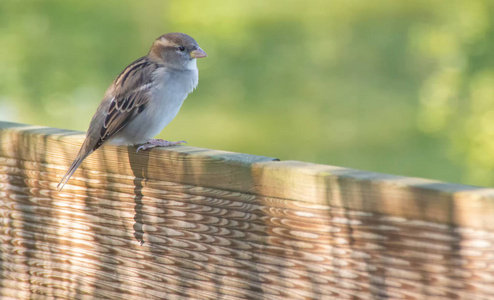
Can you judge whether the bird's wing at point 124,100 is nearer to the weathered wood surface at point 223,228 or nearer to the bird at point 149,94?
the bird at point 149,94

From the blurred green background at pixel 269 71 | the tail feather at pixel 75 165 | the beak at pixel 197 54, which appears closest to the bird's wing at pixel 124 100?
the beak at pixel 197 54

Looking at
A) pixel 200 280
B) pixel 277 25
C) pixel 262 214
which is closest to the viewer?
pixel 262 214

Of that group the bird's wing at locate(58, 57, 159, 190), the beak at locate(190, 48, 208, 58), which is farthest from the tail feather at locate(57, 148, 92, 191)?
the beak at locate(190, 48, 208, 58)

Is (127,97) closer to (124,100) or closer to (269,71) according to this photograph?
(124,100)

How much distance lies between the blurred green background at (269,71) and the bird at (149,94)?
769cm

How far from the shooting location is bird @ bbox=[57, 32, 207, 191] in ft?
8.68

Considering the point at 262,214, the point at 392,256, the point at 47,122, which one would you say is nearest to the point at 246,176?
the point at 262,214

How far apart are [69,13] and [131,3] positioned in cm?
116

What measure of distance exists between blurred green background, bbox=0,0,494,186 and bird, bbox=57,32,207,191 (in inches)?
303

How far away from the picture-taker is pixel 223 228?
1.69 m

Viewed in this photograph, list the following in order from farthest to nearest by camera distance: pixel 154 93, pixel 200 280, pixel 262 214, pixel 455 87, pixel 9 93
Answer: pixel 9 93, pixel 455 87, pixel 154 93, pixel 200 280, pixel 262 214

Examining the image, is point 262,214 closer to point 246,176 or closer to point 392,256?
point 246,176

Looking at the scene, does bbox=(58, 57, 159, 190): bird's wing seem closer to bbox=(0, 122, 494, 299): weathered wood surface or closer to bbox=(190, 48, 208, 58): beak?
bbox=(190, 48, 208, 58): beak

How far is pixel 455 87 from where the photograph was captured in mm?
9062
